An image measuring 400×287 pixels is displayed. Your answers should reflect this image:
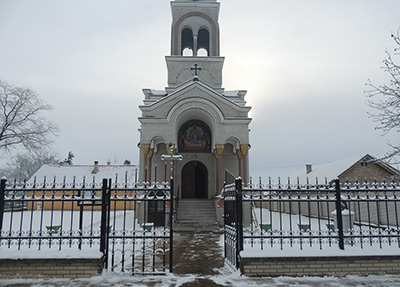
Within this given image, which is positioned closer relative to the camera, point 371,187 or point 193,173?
point 371,187

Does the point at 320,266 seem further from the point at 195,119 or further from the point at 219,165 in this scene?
the point at 195,119

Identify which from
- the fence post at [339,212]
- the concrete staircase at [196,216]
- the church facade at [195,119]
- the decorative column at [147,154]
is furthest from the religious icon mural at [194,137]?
the fence post at [339,212]

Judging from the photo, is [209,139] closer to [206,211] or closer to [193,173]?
[193,173]

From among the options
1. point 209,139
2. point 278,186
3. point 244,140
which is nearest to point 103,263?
point 278,186

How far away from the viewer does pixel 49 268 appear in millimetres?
5699

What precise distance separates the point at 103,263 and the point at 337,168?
25120 mm

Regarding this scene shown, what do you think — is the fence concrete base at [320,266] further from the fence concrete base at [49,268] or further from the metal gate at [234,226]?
the fence concrete base at [49,268]

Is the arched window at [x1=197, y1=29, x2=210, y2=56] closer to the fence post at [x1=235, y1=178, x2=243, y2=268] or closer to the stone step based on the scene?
the stone step

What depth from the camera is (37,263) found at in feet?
→ 18.7

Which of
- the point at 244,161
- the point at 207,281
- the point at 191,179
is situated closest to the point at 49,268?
the point at 207,281

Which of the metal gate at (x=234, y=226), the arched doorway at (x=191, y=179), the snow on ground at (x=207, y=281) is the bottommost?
the snow on ground at (x=207, y=281)

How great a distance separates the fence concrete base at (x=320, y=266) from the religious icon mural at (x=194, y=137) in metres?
13.7

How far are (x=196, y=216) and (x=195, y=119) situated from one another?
250 inches

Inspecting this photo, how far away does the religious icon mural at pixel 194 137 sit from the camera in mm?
19281
